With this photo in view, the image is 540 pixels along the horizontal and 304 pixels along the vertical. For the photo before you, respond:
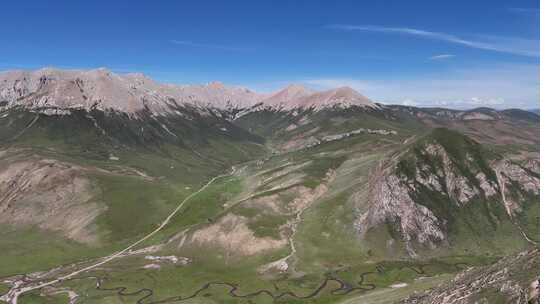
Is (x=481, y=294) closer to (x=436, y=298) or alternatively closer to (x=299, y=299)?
(x=436, y=298)

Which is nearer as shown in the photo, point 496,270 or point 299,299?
point 496,270

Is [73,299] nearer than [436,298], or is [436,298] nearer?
[436,298]

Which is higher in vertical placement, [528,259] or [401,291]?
[528,259]

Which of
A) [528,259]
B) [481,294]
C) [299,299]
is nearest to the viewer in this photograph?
Answer: [481,294]

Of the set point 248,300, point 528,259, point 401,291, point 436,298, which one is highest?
point 528,259

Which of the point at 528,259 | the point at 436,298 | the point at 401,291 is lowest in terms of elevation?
the point at 401,291

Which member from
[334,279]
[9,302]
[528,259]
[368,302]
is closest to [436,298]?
[528,259]

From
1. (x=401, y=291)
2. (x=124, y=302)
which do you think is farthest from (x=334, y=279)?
(x=124, y=302)

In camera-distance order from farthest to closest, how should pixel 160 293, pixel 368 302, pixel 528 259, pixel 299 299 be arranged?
pixel 160 293
pixel 299 299
pixel 368 302
pixel 528 259

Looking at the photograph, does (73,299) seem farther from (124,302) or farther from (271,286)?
(271,286)
